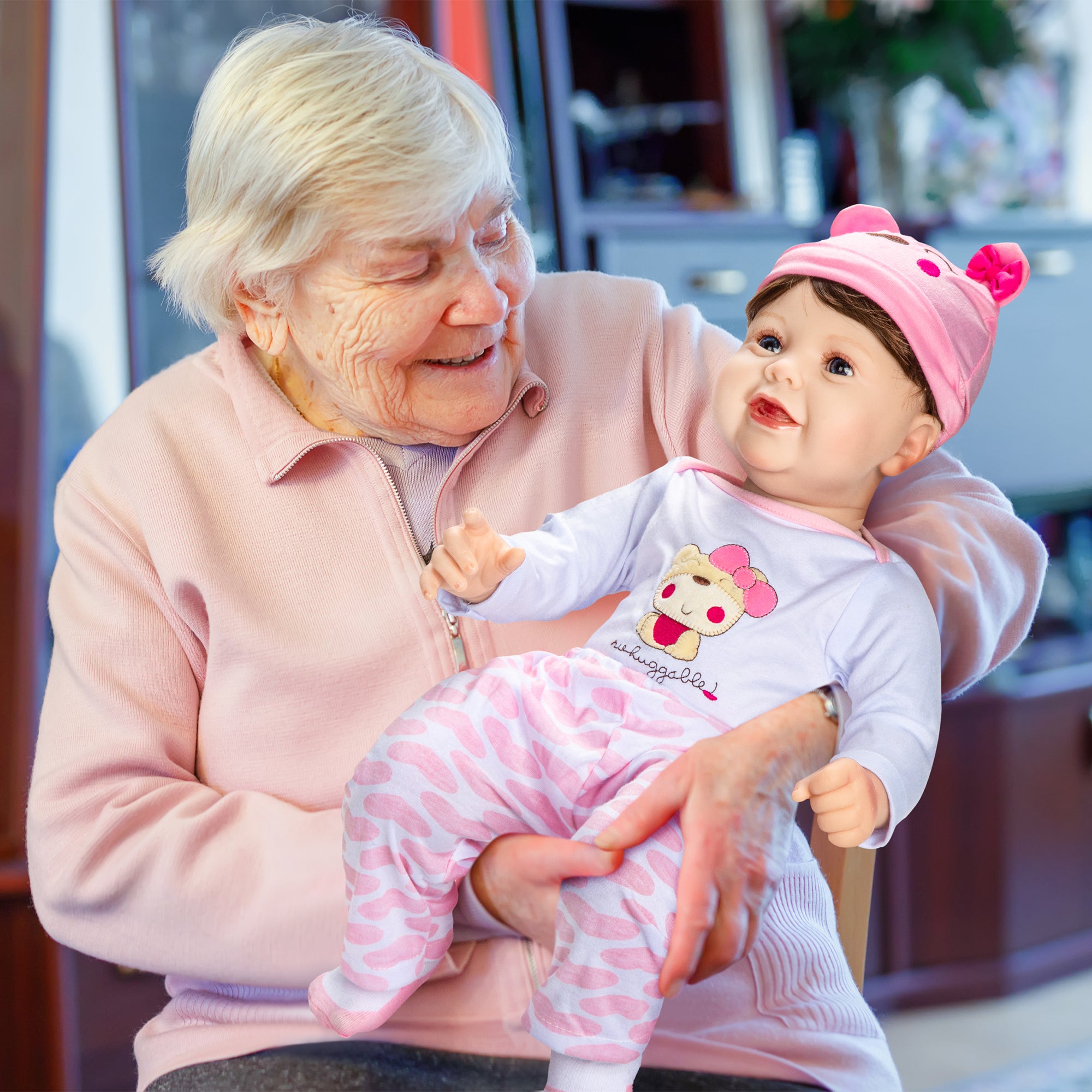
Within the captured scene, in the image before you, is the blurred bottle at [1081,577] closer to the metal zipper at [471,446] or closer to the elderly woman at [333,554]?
the elderly woman at [333,554]

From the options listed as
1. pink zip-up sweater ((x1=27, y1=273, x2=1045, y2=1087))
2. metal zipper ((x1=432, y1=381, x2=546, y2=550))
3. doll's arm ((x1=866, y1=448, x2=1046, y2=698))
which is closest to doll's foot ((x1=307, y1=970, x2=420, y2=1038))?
pink zip-up sweater ((x1=27, y1=273, x2=1045, y2=1087))

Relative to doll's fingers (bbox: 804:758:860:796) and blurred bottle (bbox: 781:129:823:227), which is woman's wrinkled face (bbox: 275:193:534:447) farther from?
blurred bottle (bbox: 781:129:823:227)

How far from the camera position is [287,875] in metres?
0.86

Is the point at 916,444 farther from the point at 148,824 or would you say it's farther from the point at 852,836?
the point at 148,824

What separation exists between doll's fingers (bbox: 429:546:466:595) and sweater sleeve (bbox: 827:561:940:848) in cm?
22

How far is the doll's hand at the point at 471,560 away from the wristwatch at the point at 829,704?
0.67ft

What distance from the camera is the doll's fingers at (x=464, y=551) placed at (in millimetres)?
675

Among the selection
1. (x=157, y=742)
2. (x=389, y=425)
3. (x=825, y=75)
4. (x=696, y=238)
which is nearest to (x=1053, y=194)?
A: (x=825, y=75)

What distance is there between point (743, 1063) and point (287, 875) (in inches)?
14.7

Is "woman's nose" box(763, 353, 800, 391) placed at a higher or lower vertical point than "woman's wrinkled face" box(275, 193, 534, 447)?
lower

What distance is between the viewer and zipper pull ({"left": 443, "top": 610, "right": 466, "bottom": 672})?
85 cm

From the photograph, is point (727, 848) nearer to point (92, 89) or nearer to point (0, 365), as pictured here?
point (0, 365)

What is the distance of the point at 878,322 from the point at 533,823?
379 millimetres

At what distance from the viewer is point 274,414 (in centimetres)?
93
